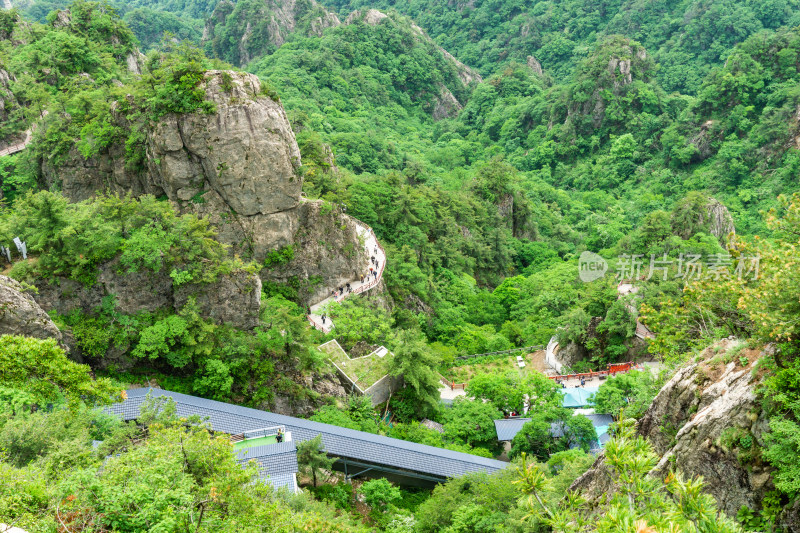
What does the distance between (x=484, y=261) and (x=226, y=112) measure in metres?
28.9

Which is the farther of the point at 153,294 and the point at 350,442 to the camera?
the point at 153,294

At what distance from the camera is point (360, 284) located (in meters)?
36.4

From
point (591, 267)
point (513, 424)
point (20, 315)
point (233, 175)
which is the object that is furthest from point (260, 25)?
point (513, 424)

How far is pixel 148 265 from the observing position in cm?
2597

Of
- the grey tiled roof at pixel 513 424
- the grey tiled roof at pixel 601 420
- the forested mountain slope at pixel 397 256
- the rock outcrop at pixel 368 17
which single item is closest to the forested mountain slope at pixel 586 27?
the forested mountain slope at pixel 397 256

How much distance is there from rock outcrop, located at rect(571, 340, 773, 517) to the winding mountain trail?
20577 millimetres

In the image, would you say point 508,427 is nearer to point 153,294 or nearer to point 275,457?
point 275,457

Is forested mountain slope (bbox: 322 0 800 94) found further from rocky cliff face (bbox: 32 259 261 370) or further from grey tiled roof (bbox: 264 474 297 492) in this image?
grey tiled roof (bbox: 264 474 297 492)

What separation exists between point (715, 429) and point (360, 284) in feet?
85.3

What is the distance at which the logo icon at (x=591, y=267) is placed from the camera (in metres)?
45.7

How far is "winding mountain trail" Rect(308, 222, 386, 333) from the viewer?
33.2 metres

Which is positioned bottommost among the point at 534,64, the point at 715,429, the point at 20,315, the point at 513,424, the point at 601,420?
the point at 534,64

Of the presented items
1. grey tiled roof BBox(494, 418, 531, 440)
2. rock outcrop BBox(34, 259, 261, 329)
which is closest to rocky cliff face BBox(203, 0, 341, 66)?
rock outcrop BBox(34, 259, 261, 329)

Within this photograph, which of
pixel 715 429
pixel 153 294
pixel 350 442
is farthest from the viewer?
pixel 153 294
